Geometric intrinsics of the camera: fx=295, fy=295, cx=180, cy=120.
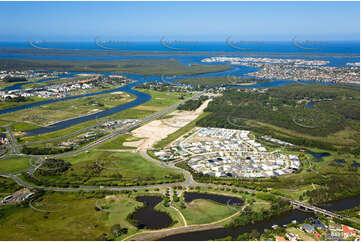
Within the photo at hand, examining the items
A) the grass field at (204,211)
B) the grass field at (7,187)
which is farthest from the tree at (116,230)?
the grass field at (7,187)

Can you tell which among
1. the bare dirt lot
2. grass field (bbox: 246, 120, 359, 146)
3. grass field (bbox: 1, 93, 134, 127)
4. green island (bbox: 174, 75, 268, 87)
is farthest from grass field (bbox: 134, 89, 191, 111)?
grass field (bbox: 246, 120, 359, 146)

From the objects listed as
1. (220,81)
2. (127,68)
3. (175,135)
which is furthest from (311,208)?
(127,68)

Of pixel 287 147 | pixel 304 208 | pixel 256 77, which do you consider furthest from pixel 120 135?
pixel 256 77

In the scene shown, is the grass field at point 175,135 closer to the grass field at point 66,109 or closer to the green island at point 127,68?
the grass field at point 66,109

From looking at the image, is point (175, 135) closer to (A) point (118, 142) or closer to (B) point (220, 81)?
(A) point (118, 142)

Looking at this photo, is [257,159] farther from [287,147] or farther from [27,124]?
[27,124]
